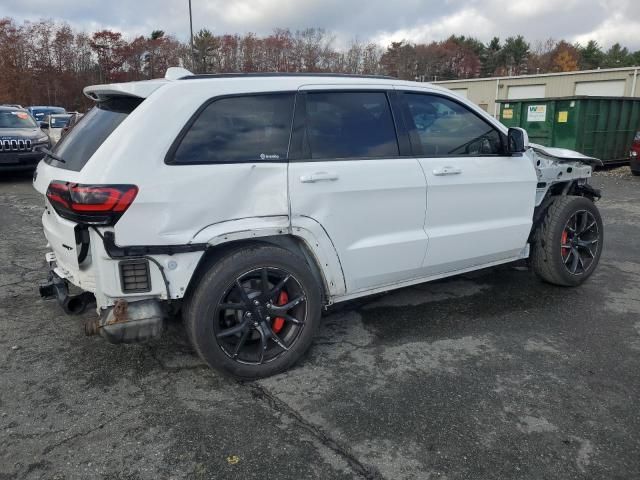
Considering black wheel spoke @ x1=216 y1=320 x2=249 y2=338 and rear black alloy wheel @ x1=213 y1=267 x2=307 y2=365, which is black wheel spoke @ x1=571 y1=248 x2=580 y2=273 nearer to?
rear black alloy wheel @ x1=213 y1=267 x2=307 y2=365

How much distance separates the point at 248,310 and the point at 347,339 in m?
0.98

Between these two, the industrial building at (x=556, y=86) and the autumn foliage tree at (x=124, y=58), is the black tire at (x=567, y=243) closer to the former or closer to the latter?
the industrial building at (x=556, y=86)

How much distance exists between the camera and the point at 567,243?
186 inches

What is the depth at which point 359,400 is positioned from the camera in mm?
2943

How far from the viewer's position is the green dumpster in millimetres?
14266

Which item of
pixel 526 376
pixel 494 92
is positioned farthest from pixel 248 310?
pixel 494 92

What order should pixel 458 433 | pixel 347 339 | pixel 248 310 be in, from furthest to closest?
pixel 347 339 → pixel 248 310 → pixel 458 433

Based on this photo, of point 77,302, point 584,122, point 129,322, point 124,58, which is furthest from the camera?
point 124,58

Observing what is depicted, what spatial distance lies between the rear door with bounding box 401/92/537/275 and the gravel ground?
551mm

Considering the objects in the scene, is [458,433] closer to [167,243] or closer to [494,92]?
[167,243]

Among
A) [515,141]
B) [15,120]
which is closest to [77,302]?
[515,141]

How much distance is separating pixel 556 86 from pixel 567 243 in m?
30.5

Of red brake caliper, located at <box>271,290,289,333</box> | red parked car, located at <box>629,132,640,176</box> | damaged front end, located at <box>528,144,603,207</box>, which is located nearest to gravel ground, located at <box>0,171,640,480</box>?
red brake caliper, located at <box>271,290,289,333</box>

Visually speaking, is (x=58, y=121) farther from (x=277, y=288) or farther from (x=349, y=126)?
(x=277, y=288)
